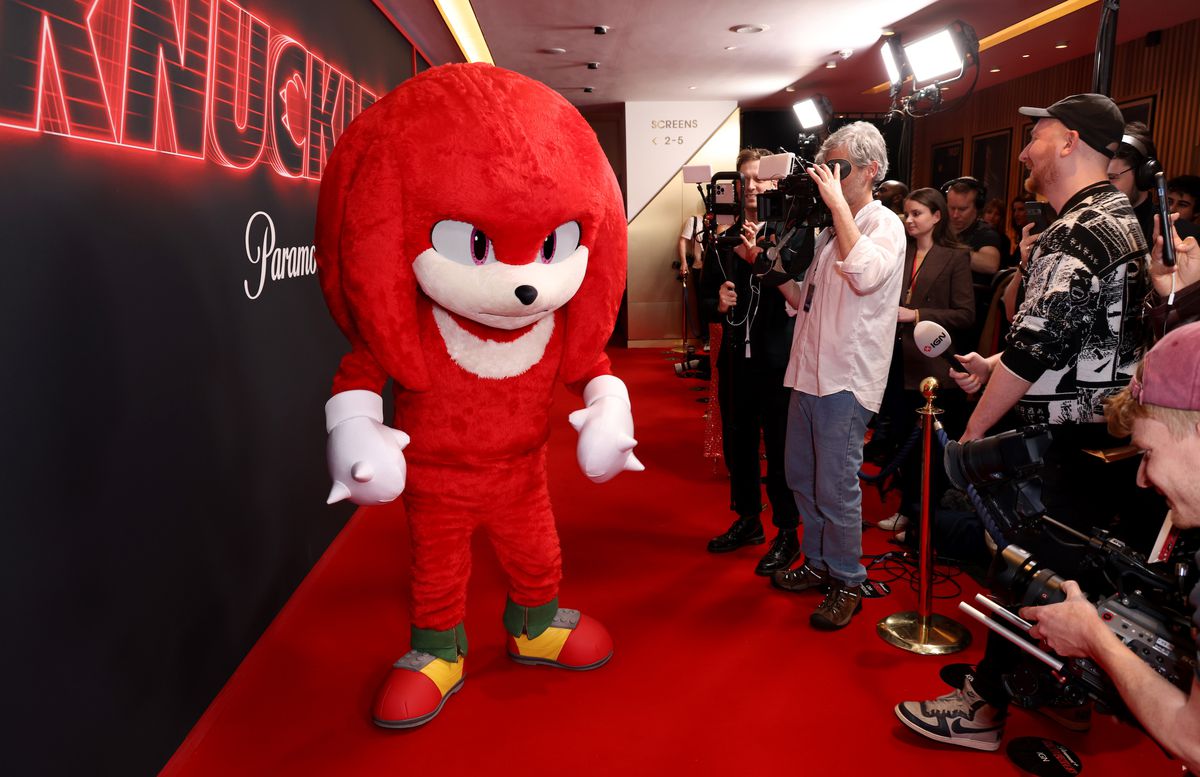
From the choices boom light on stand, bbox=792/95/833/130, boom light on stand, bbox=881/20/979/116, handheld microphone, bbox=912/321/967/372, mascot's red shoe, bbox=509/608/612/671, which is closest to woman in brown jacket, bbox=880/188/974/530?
handheld microphone, bbox=912/321/967/372

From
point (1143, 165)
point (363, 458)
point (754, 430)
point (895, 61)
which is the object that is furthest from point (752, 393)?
point (895, 61)

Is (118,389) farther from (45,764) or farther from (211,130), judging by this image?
(211,130)

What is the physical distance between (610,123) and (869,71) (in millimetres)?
4591

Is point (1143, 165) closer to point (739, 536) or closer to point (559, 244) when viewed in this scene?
point (739, 536)

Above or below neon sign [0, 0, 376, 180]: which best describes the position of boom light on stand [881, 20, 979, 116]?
above

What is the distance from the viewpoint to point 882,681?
7.75 feet

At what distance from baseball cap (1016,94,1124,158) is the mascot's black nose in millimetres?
1328

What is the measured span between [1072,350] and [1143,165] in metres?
1.24

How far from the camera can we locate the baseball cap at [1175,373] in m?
1.24

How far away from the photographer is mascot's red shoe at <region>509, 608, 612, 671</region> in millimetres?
2428

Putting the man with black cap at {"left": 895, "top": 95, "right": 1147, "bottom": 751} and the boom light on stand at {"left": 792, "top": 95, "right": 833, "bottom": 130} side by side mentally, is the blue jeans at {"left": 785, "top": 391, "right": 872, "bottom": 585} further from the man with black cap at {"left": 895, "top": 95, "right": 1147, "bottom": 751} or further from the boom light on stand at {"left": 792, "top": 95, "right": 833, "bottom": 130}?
the boom light on stand at {"left": 792, "top": 95, "right": 833, "bottom": 130}

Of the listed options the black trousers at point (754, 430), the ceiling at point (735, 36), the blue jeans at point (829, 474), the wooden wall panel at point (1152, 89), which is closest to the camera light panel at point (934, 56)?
the ceiling at point (735, 36)

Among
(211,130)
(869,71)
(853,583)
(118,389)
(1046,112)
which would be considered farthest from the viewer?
(869,71)

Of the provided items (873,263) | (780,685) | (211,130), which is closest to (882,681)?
(780,685)
